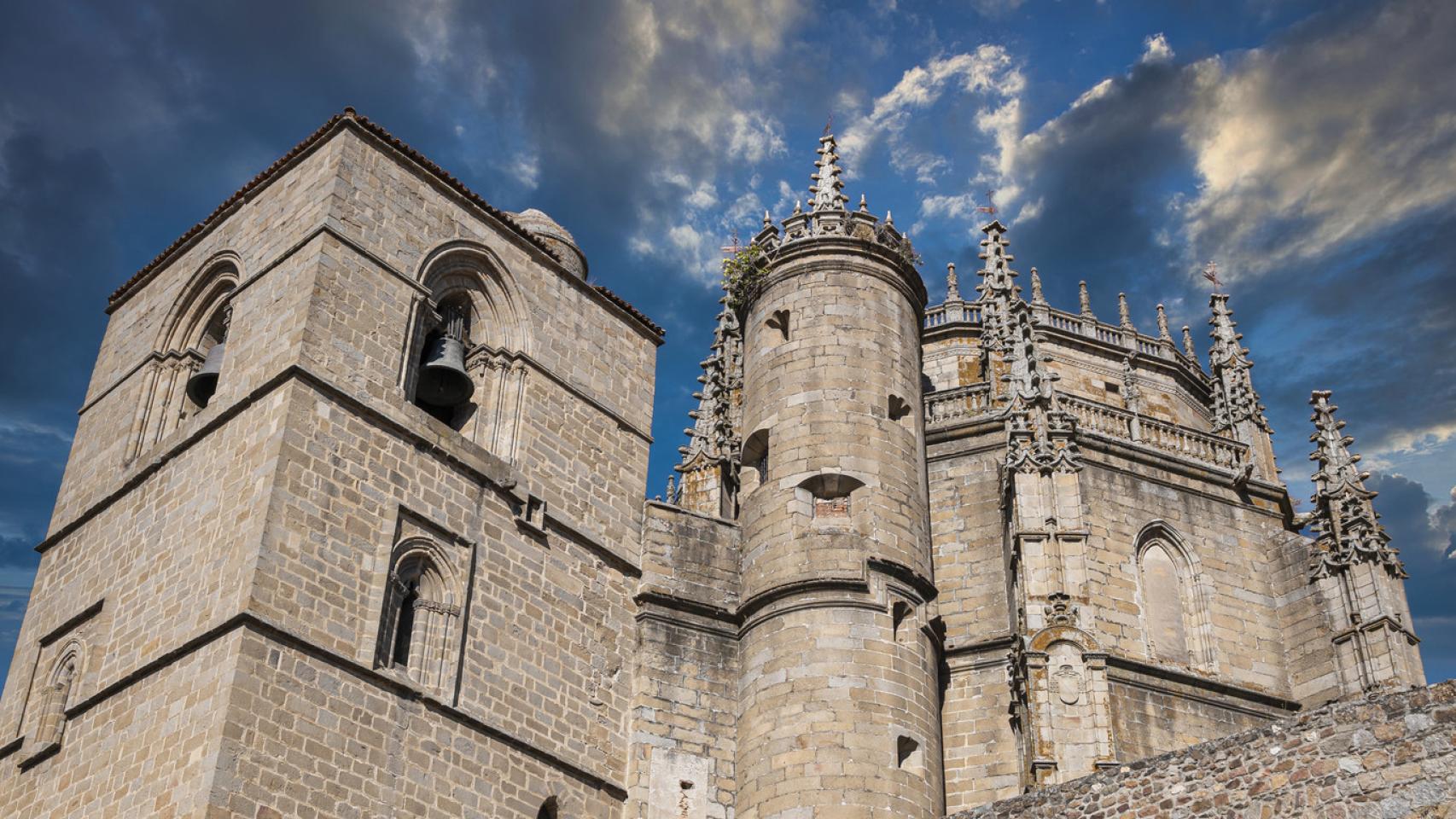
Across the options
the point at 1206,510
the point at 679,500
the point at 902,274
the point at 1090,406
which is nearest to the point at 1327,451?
the point at 1206,510

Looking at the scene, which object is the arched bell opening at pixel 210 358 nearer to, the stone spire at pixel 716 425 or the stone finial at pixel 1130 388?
the stone spire at pixel 716 425

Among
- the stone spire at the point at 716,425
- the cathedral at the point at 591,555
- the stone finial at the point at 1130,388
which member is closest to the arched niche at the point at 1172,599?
the cathedral at the point at 591,555

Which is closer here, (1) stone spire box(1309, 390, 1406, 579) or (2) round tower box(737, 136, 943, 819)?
(2) round tower box(737, 136, 943, 819)

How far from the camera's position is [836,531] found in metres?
19.5

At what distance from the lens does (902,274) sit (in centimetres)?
2220

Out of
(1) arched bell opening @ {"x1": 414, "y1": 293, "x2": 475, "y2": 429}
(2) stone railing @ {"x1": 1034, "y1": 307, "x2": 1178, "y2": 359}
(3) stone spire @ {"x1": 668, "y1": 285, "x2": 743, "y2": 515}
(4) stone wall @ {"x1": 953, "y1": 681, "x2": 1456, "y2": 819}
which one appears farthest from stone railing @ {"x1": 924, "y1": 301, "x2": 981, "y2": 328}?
(4) stone wall @ {"x1": 953, "y1": 681, "x2": 1456, "y2": 819}

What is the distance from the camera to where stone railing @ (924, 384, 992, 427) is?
2280 centimetres

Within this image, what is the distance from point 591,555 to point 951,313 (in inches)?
607

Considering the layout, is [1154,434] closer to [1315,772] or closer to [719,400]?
[719,400]

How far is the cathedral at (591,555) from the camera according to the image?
16188 mm

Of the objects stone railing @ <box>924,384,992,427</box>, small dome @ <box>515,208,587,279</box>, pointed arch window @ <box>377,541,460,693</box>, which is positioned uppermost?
small dome @ <box>515,208,587,279</box>

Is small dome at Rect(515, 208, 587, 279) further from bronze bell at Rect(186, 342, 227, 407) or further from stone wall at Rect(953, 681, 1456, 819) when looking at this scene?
stone wall at Rect(953, 681, 1456, 819)

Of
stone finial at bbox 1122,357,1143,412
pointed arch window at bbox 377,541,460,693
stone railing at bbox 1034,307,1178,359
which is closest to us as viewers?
pointed arch window at bbox 377,541,460,693

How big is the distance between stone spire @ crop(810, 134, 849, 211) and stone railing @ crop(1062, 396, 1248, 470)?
4.22m
